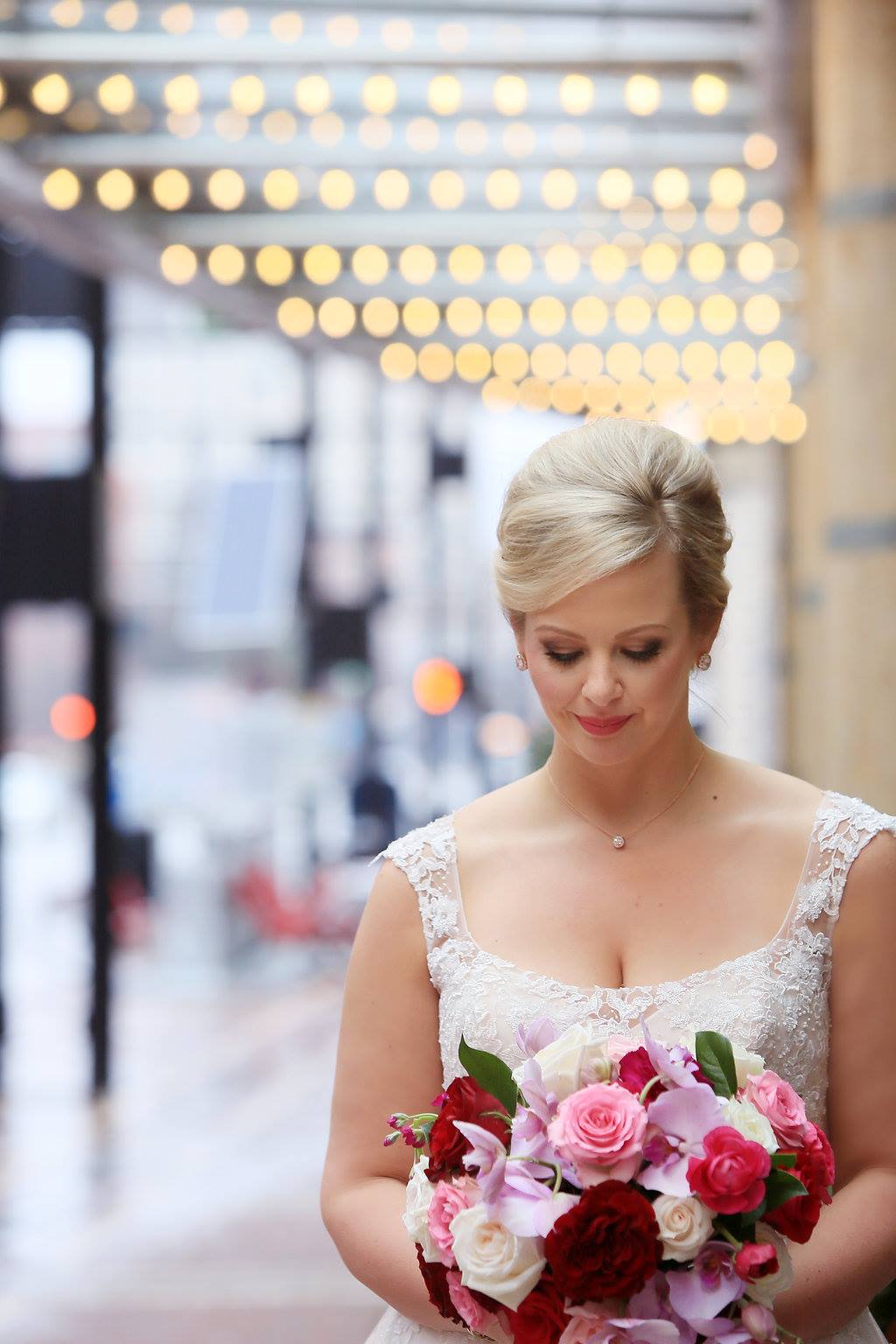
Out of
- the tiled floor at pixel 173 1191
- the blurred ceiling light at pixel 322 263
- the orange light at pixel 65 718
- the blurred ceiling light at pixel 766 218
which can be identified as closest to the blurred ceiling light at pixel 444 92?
the blurred ceiling light at pixel 322 263

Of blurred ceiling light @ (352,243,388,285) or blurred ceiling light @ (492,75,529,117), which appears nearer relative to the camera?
blurred ceiling light @ (492,75,529,117)

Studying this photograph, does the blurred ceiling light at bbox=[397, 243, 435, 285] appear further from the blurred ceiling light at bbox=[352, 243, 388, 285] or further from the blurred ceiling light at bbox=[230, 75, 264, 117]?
the blurred ceiling light at bbox=[230, 75, 264, 117]

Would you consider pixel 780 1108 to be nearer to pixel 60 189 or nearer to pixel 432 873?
pixel 432 873

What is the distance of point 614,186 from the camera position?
8250 mm

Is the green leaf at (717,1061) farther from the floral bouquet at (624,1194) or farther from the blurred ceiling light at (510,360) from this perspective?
the blurred ceiling light at (510,360)

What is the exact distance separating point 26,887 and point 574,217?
8.93 meters

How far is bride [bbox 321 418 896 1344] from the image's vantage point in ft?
6.56

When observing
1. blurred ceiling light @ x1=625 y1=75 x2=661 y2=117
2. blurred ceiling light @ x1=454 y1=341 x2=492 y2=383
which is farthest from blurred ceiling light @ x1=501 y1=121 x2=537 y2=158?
blurred ceiling light @ x1=454 y1=341 x2=492 y2=383

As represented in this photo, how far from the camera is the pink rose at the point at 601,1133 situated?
157cm

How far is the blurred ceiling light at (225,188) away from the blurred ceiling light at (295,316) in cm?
172

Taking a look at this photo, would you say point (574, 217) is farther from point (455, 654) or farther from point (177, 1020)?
point (455, 654)

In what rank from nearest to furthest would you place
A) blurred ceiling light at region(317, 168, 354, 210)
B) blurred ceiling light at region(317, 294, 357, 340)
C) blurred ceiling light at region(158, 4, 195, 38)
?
blurred ceiling light at region(158, 4, 195, 38) → blurred ceiling light at region(317, 168, 354, 210) → blurred ceiling light at region(317, 294, 357, 340)

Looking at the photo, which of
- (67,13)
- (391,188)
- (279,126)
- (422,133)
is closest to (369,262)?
(391,188)

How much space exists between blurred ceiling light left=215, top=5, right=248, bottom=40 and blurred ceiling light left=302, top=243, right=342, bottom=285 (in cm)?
275
